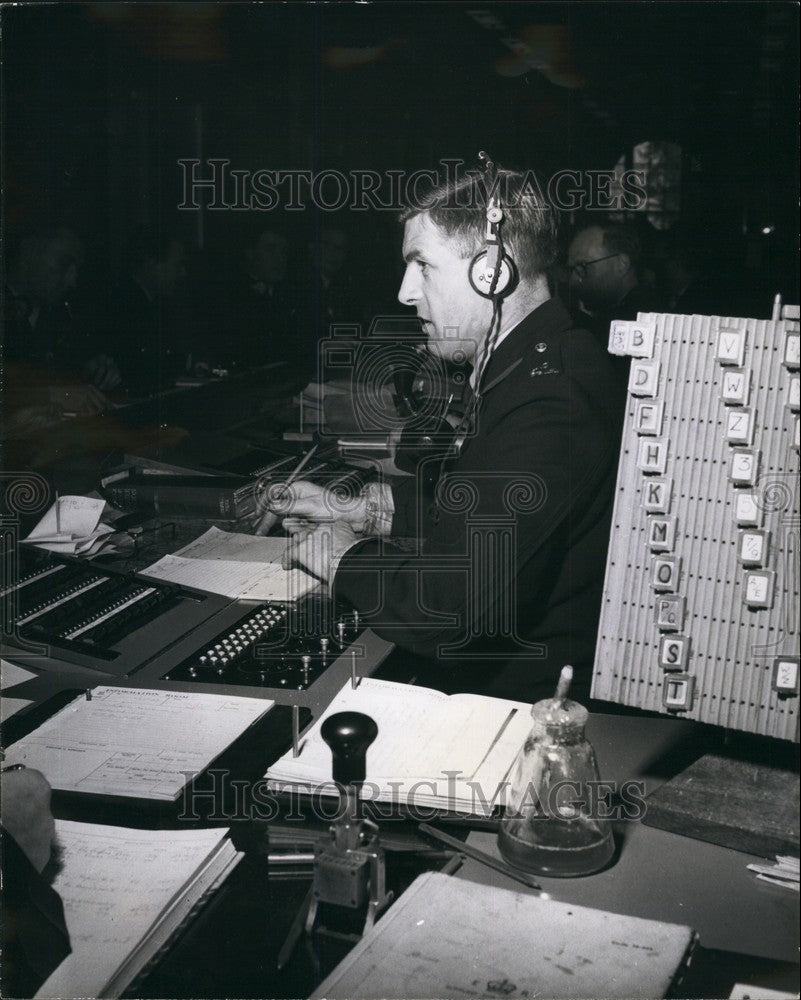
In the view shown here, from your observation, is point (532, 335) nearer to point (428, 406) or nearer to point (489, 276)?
point (489, 276)

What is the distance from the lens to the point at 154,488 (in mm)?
2615

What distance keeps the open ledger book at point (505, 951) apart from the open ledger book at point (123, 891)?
0.21 metres

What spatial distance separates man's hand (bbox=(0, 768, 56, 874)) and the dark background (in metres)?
3.87

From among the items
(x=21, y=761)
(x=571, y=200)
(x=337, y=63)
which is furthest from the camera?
(x=571, y=200)

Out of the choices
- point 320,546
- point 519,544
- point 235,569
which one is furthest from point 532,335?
point 235,569

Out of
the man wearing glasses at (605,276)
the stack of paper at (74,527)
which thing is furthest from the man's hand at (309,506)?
the man wearing glasses at (605,276)

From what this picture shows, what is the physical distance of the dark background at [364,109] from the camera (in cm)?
518

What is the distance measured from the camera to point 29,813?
1182mm

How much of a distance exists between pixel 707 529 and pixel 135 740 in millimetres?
902

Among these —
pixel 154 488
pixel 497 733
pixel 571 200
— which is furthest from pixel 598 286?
pixel 497 733

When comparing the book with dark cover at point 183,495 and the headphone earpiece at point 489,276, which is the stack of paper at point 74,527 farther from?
the headphone earpiece at point 489,276

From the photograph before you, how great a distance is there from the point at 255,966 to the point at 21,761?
572 mm

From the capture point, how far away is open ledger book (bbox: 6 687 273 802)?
139cm

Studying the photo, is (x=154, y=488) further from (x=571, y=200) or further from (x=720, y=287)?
(x=720, y=287)
